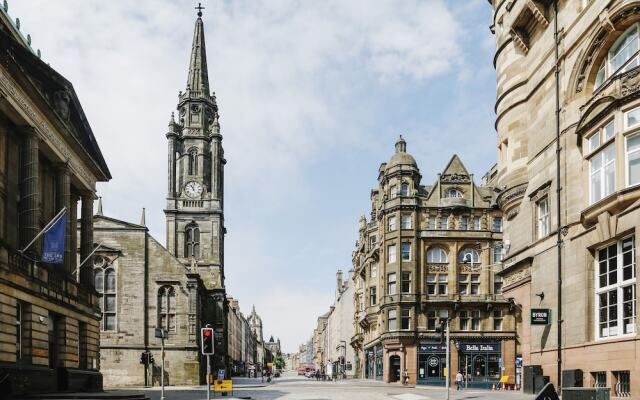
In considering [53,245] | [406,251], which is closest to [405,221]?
[406,251]

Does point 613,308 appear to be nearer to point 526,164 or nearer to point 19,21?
point 526,164

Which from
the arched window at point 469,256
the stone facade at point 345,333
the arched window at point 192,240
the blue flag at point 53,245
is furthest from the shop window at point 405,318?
the blue flag at point 53,245

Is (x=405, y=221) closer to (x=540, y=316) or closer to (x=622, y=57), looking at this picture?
(x=540, y=316)

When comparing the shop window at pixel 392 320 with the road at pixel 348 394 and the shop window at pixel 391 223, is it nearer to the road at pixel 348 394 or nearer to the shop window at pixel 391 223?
the shop window at pixel 391 223

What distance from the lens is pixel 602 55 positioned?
21.9 m

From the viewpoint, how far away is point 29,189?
1249 inches

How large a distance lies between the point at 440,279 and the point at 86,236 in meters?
36.5

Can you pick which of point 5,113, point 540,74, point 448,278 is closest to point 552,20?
point 540,74

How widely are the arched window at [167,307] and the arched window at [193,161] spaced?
1004 inches

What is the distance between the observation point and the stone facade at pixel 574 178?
19.4 meters

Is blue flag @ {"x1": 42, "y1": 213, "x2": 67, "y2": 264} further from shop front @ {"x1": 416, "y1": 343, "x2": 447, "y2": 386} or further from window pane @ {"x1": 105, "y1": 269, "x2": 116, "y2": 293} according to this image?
shop front @ {"x1": 416, "y1": 343, "x2": 447, "y2": 386}

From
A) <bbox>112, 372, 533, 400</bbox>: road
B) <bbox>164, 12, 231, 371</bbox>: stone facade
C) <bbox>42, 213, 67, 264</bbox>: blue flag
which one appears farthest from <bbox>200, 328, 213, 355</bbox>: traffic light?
<bbox>164, 12, 231, 371</bbox>: stone facade

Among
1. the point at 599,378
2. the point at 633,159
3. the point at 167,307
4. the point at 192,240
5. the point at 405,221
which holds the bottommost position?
the point at 167,307

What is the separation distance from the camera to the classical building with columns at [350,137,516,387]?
6800 cm
